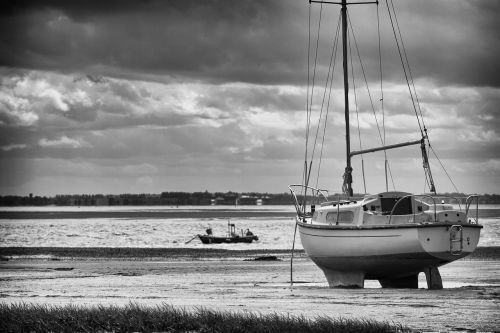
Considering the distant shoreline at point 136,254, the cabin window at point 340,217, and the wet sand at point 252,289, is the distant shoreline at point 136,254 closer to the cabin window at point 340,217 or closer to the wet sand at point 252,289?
the wet sand at point 252,289

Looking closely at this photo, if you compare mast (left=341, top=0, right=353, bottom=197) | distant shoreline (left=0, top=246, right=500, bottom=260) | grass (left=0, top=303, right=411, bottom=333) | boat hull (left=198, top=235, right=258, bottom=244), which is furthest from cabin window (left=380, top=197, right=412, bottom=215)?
boat hull (left=198, top=235, right=258, bottom=244)

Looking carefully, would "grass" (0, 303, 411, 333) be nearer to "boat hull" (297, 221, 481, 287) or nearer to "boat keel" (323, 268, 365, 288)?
"boat hull" (297, 221, 481, 287)

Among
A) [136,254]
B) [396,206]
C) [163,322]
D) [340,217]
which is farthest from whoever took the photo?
[136,254]

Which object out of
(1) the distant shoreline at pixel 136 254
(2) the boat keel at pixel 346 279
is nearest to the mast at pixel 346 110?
(2) the boat keel at pixel 346 279

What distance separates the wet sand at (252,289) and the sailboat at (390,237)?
0.95 meters

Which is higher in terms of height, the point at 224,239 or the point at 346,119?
the point at 346,119

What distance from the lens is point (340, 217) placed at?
3119 centimetres

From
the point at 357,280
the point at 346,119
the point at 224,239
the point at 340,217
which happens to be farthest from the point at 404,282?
the point at 224,239

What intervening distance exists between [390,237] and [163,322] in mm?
12861

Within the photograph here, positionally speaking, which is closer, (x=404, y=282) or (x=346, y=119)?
(x=404, y=282)

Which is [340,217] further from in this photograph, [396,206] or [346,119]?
[346,119]

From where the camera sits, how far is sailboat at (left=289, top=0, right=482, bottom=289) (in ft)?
94.0

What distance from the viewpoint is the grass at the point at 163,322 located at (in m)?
16.7

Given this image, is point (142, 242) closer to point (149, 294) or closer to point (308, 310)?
point (149, 294)
